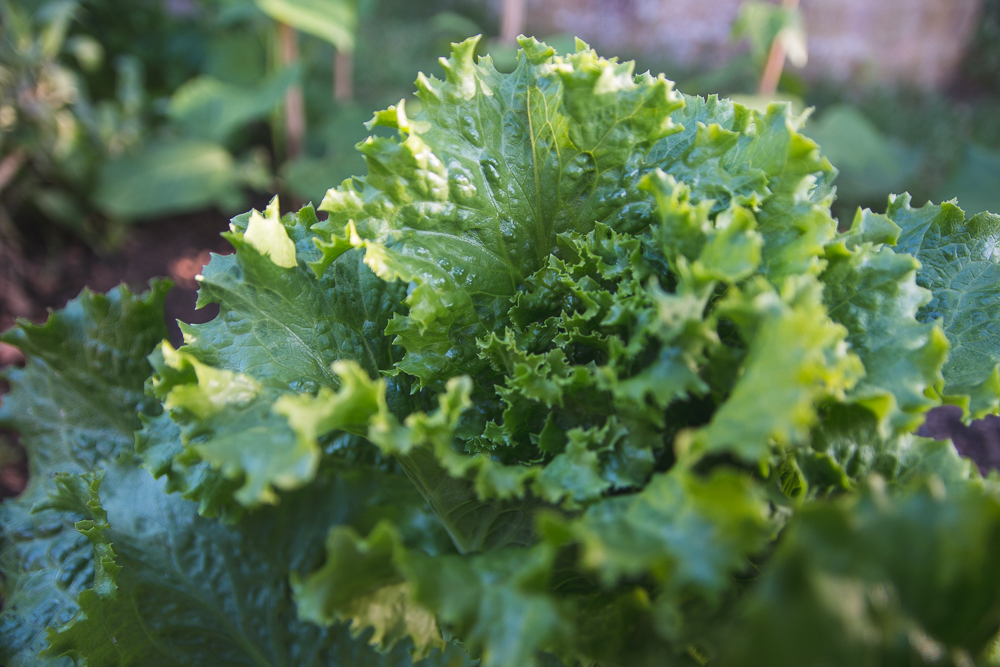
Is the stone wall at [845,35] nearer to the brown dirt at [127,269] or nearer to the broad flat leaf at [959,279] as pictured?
the brown dirt at [127,269]

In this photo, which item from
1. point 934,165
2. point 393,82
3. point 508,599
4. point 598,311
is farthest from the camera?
point 393,82

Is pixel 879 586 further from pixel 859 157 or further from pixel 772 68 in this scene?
pixel 859 157

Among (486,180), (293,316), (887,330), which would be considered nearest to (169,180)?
(293,316)

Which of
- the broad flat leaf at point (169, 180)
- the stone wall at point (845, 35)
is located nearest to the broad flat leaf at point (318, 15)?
the broad flat leaf at point (169, 180)

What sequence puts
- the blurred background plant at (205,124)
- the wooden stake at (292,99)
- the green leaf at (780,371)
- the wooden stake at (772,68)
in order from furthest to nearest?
the wooden stake at (292,99)
the wooden stake at (772,68)
the blurred background plant at (205,124)
the green leaf at (780,371)

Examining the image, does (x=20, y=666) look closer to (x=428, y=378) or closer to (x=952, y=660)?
(x=428, y=378)

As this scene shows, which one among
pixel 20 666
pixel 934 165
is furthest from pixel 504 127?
pixel 934 165
